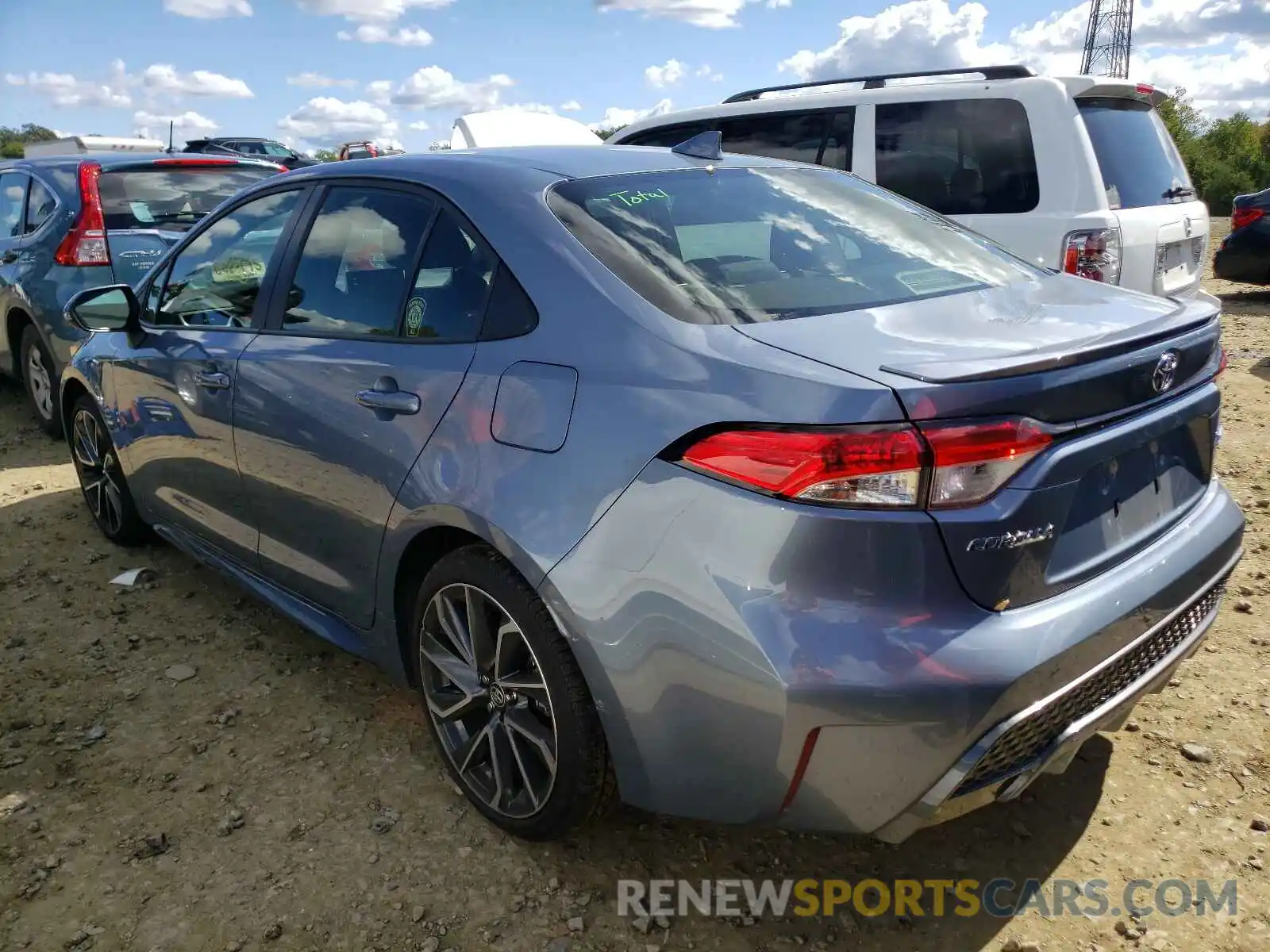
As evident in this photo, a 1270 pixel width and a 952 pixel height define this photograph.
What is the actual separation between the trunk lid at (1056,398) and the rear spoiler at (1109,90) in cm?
342

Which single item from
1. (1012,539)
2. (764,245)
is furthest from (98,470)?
(1012,539)

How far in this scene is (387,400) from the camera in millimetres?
2514

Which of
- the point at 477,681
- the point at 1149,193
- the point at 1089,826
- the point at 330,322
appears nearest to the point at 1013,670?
the point at 1089,826

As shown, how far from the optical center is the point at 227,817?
2.66 metres

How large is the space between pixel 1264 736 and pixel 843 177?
2048mm

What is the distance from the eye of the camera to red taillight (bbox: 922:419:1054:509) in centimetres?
172

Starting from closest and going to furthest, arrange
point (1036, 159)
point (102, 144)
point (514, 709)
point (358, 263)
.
Answer: point (514, 709) < point (358, 263) < point (1036, 159) < point (102, 144)

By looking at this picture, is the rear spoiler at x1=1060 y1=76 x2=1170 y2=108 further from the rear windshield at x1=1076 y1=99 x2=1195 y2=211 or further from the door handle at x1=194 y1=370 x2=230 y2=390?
the door handle at x1=194 y1=370 x2=230 y2=390

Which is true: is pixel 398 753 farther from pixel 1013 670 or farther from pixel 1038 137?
pixel 1038 137

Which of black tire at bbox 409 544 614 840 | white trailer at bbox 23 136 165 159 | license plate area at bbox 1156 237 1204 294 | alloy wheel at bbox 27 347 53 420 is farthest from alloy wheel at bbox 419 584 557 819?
white trailer at bbox 23 136 165 159

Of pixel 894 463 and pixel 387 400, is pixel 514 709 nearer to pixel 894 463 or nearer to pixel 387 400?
pixel 387 400

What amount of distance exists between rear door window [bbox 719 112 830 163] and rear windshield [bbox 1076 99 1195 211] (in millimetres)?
Result: 1564

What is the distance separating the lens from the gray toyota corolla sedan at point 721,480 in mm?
1754

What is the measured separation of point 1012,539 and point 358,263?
6.43 ft
